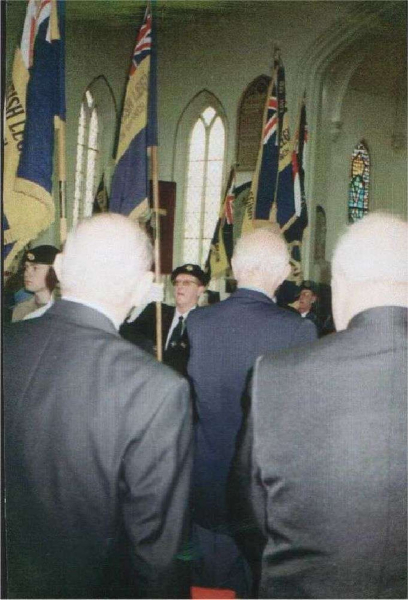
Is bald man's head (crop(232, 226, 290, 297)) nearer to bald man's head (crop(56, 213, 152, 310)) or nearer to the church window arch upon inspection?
bald man's head (crop(56, 213, 152, 310))

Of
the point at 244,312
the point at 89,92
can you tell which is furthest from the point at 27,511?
the point at 89,92

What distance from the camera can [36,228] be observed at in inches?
93.4

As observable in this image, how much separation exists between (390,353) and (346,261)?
0.81ft

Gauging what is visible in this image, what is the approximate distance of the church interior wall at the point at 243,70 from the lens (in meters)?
7.48

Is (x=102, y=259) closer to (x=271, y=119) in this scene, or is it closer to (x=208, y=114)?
(x=271, y=119)

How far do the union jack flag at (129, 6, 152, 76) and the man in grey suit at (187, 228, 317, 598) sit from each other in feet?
6.13

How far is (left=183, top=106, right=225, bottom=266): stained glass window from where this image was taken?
29.9 ft

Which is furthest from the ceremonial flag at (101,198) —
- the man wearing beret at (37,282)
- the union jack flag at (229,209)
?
the union jack flag at (229,209)

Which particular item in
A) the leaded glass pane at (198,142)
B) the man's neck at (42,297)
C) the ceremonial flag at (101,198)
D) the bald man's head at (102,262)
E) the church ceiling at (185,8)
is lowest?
the man's neck at (42,297)

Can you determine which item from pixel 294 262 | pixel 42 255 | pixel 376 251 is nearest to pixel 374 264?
pixel 376 251

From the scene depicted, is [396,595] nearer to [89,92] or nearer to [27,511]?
[27,511]

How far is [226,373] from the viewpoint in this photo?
2014 mm

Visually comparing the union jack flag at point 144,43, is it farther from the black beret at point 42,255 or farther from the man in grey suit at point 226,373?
the man in grey suit at point 226,373

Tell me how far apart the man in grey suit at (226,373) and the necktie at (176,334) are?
6.03ft
